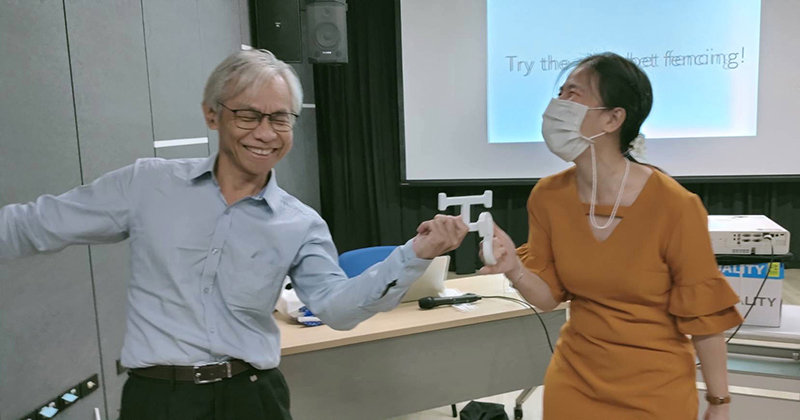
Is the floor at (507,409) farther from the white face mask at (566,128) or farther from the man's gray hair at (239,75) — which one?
the man's gray hair at (239,75)

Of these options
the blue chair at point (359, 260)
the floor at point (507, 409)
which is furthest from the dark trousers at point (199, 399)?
the floor at point (507, 409)

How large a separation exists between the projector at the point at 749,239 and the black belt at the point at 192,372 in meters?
1.73

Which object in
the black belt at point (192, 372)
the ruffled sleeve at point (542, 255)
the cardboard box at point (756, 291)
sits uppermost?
the ruffled sleeve at point (542, 255)

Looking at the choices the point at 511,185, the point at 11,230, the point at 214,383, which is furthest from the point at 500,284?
the point at 511,185

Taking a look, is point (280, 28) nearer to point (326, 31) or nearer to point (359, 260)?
point (326, 31)

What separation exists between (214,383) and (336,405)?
939mm

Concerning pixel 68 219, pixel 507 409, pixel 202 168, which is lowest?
pixel 507 409

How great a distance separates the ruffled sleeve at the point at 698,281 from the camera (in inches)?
50.4

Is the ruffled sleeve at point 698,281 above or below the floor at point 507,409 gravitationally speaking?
above

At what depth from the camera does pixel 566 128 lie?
1451 millimetres

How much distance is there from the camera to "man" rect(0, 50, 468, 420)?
1.23m

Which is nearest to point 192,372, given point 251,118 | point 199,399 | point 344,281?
point 199,399

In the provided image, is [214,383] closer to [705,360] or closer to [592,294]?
[592,294]

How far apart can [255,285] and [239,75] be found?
476mm
